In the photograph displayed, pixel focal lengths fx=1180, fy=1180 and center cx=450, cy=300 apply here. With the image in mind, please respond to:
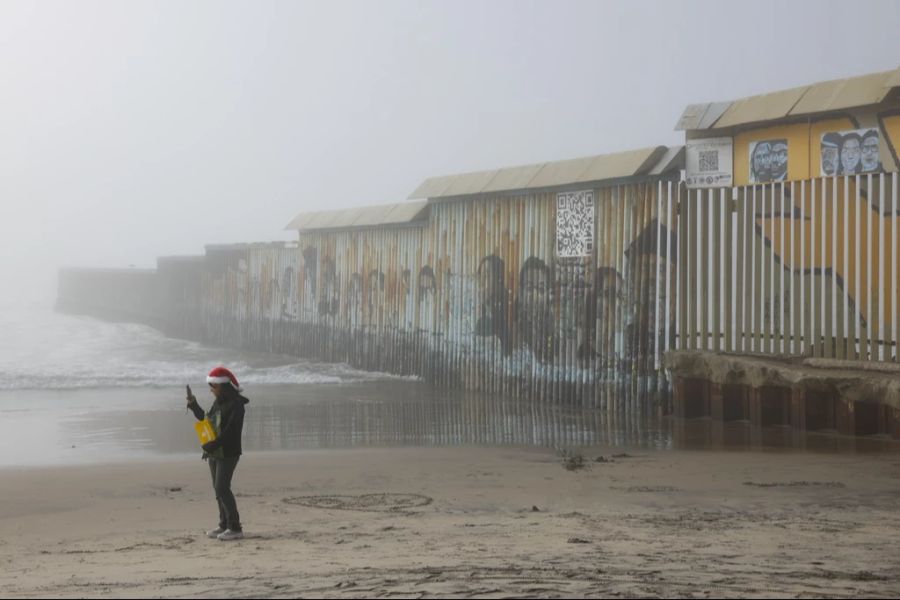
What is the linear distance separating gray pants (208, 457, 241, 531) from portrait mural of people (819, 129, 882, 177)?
10084mm

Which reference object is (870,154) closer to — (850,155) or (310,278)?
(850,155)

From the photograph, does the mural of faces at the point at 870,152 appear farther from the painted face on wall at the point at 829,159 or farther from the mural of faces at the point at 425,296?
the mural of faces at the point at 425,296

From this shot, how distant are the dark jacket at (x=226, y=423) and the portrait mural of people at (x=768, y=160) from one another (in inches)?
402

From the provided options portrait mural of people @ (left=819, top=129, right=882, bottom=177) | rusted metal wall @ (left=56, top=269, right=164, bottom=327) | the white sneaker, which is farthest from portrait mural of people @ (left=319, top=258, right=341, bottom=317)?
the white sneaker

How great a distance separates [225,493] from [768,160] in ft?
36.4

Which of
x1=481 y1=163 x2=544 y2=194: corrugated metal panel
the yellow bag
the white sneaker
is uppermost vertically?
x1=481 y1=163 x2=544 y2=194: corrugated metal panel

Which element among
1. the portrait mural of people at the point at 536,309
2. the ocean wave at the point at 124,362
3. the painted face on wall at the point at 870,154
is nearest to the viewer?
the painted face on wall at the point at 870,154

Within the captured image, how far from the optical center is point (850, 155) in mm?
16234

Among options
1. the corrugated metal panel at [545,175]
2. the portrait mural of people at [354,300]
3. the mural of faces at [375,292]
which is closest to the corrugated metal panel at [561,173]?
the corrugated metal panel at [545,175]

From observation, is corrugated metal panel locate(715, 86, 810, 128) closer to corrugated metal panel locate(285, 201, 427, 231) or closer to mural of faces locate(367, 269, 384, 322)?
corrugated metal panel locate(285, 201, 427, 231)

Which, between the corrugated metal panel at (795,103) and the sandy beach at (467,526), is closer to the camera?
the sandy beach at (467,526)

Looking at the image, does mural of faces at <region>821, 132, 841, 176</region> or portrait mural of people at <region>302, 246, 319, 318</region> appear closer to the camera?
mural of faces at <region>821, 132, 841, 176</region>

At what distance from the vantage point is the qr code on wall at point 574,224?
20312 mm

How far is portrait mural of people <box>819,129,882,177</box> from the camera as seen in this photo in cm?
1586
